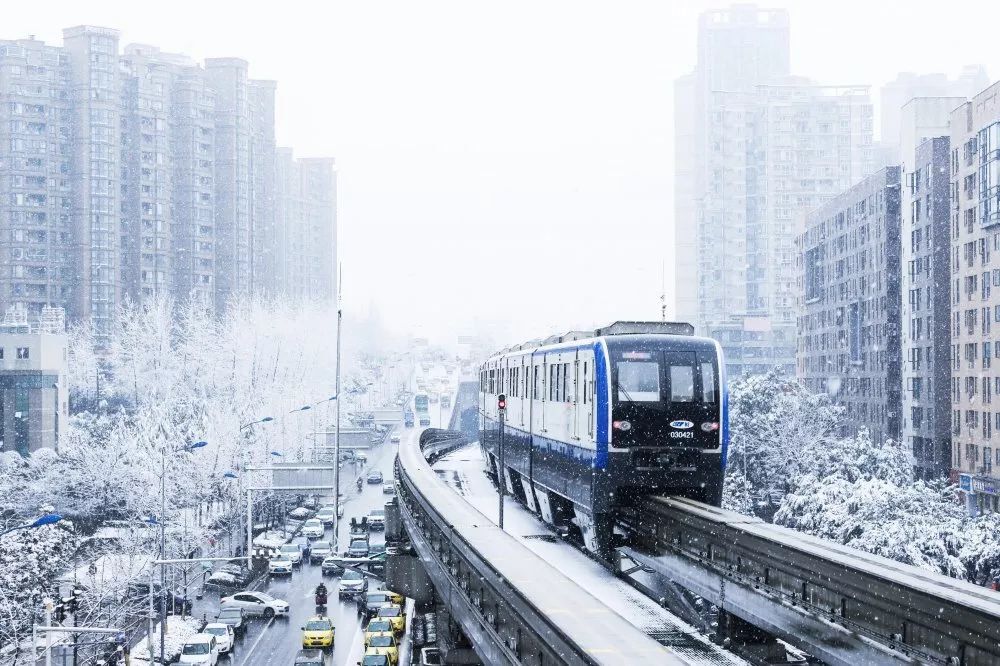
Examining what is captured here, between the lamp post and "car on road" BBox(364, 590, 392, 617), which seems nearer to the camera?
the lamp post

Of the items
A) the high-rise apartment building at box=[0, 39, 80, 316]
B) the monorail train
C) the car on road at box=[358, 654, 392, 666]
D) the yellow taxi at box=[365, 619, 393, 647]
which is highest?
the high-rise apartment building at box=[0, 39, 80, 316]

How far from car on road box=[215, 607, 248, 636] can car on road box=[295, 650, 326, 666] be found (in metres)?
5.93

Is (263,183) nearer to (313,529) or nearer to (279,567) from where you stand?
(313,529)

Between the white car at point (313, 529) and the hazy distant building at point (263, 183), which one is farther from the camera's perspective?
the hazy distant building at point (263, 183)

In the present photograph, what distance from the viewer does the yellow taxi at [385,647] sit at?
92.4 feet

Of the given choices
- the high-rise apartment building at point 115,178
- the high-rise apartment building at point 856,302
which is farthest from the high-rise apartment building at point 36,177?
the high-rise apartment building at point 856,302

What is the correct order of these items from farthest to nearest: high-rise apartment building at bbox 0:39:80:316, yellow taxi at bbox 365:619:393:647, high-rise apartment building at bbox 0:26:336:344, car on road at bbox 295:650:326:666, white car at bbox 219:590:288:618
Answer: high-rise apartment building at bbox 0:26:336:344
high-rise apartment building at bbox 0:39:80:316
white car at bbox 219:590:288:618
yellow taxi at bbox 365:619:393:647
car on road at bbox 295:650:326:666

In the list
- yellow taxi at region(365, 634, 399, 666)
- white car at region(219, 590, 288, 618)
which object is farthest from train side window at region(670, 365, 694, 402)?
white car at region(219, 590, 288, 618)

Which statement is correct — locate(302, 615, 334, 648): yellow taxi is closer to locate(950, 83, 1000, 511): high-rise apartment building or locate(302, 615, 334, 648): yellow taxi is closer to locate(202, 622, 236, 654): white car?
locate(202, 622, 236, 654): white car

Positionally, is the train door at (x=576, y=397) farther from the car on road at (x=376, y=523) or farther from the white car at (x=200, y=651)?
the car on road at (x=376, y=523)

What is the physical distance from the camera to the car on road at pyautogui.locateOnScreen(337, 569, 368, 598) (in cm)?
4231

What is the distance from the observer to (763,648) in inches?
506

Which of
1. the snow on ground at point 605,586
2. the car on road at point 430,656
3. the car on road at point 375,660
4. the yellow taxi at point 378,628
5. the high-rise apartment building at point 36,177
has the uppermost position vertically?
the high-rise apartment building at point 36,177

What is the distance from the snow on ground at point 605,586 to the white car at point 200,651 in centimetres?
844
